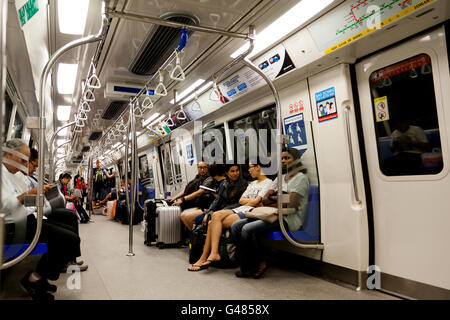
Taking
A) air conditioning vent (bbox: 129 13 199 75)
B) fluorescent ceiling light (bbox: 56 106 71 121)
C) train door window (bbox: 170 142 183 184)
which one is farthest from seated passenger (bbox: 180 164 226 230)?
fluorescent ceiling light (bbox: 56 106 71 121)

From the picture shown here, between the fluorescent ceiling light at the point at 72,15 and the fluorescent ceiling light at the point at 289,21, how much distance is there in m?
1.86

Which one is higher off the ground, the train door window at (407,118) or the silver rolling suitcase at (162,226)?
the train door window at (407,118)

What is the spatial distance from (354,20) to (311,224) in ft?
6.75

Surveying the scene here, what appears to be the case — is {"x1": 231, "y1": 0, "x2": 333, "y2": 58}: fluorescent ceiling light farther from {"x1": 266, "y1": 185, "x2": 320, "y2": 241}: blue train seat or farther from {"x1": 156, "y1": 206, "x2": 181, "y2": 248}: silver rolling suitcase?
{"x1": 156, "y1": 206, "x2": 181, "y2": 248}: silver rolling suitcase

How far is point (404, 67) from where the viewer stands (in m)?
2.86

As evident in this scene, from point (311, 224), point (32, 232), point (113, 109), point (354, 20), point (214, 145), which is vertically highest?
point (113, 109)

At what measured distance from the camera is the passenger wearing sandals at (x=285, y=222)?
141 inches

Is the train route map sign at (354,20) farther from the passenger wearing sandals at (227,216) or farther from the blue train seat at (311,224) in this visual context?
the passenger wearing sandals at (227,216)

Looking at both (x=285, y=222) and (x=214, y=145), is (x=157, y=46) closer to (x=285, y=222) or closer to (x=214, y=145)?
(x=285, y=222)

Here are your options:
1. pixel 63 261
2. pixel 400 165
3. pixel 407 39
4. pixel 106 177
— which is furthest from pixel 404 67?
pixel 106 177

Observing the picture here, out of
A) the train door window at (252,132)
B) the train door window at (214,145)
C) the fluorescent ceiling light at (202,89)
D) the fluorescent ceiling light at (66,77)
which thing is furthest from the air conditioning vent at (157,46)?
the train door window at (214,145)

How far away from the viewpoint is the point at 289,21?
131 inches

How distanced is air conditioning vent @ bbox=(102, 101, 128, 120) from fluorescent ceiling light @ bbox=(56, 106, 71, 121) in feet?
2.73

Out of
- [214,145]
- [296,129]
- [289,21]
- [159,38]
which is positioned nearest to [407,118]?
[296,129]
